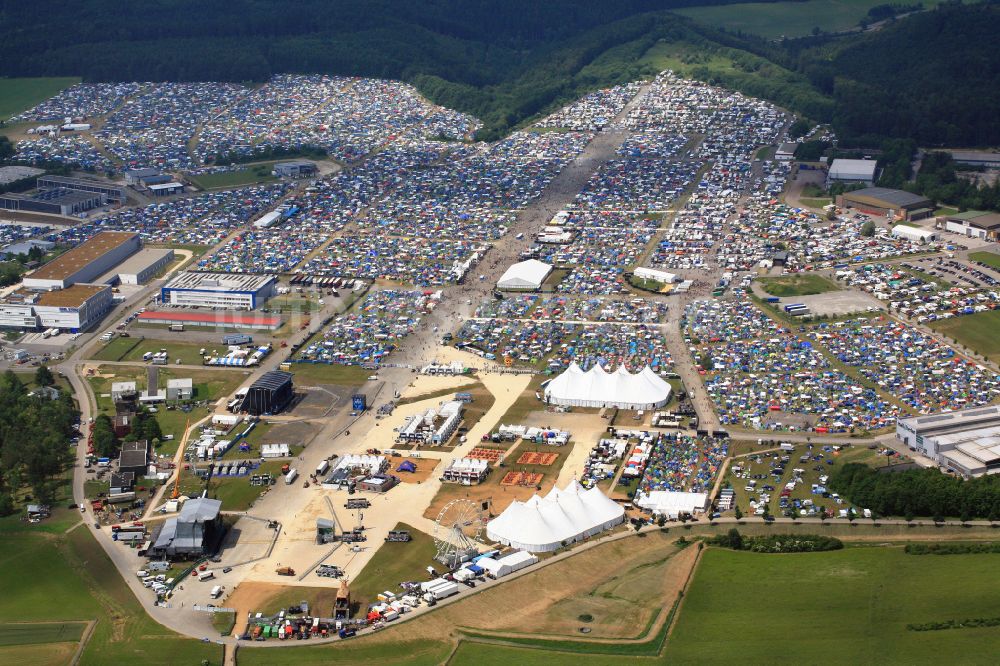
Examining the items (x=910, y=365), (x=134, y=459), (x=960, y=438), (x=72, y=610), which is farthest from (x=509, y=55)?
(x=72, y=610)

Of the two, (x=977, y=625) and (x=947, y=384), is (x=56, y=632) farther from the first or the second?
(x=947, y=384)

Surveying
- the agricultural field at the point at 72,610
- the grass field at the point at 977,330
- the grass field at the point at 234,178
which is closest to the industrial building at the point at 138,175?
the grass field at the point at 234,178

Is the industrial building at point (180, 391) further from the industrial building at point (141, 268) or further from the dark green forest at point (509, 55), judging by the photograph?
the dark green forest at point (509, 55)

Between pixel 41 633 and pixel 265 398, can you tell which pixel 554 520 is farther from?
pixel 41 633

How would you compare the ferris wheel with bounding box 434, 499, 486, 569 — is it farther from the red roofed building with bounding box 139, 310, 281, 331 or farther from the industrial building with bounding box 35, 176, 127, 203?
the industrial building with bounding box 35, 176, 127, 203

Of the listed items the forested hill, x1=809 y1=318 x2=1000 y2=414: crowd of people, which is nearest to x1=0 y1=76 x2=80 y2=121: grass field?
the forested hill

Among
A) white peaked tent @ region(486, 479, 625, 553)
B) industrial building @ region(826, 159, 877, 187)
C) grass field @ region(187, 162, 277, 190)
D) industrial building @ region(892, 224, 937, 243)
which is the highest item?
white peaked tent @ region(486, 479, 625, 553)

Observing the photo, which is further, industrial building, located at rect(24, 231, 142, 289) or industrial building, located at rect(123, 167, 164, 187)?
industrial building, located at rect(123, 167, 164, 187)

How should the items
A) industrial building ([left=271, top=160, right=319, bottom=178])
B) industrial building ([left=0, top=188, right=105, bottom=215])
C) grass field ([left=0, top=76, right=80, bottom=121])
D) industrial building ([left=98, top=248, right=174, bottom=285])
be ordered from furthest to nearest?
grass field ([left=0, top=76, right=80, bottom=121]) → industrial building ([left=271, top=160, right=319, bottom=178]) → industrial building ([left=0, top=188, right=105, bottom=215]) → industrial building ([left=98, top=248, right=174, bottom=285])

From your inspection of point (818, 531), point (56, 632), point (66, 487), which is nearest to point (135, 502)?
point (66, 487)
